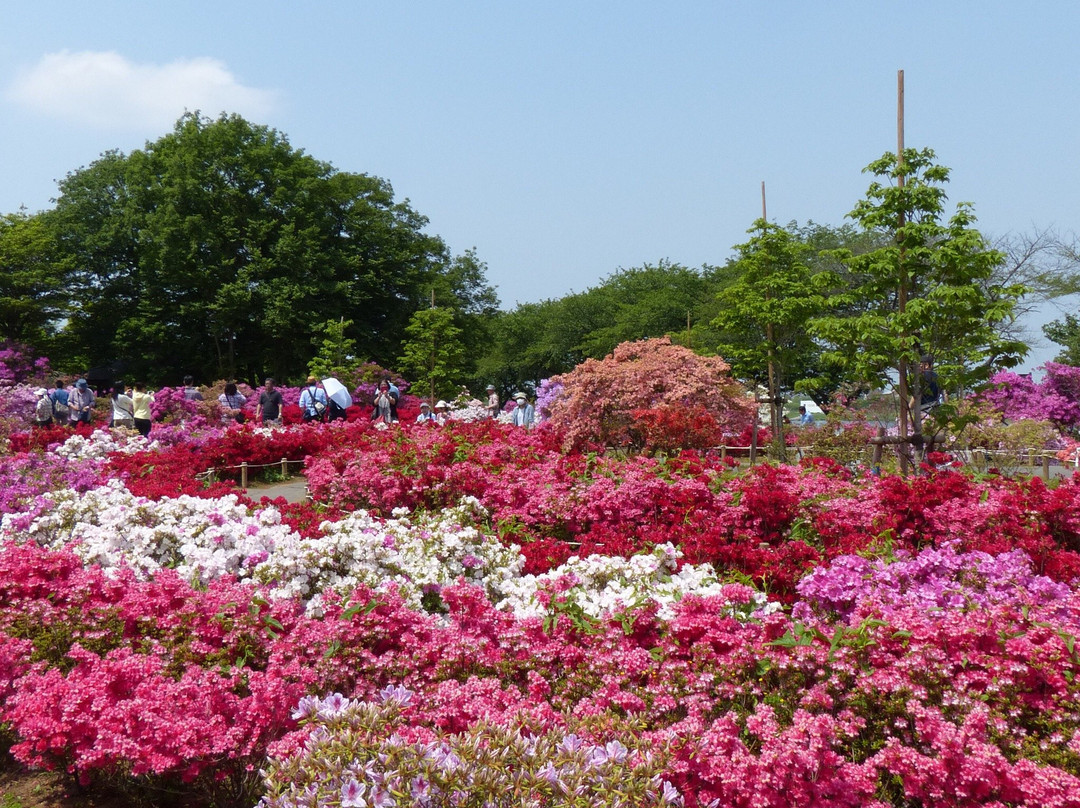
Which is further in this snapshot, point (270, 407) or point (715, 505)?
point (270, 407)

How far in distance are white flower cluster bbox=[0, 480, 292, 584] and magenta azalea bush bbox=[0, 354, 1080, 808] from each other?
23mm

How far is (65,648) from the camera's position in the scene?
3.98m

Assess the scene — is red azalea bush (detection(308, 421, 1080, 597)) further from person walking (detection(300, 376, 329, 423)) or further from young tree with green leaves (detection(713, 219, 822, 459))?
young tree with green leaves (detection(713, 219, 822, 459))

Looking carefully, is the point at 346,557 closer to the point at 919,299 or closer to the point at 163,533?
the point at 163,533

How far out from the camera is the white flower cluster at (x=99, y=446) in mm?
11125

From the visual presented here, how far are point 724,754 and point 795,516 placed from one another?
11.1 feet

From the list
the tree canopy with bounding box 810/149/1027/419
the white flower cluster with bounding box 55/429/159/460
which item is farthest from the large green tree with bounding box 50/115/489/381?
the tree canopy with bounding box 810/149/1027/419

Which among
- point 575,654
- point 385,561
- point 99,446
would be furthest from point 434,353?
point 575,654

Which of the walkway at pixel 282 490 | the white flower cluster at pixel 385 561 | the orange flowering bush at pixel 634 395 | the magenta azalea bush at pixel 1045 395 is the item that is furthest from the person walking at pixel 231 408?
the magenta azalea bush at pixel 1045 395

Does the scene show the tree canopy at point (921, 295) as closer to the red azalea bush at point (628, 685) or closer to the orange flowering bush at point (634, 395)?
the orange flowering bush at point (634, 395)

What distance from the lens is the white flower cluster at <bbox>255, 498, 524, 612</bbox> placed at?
184 inches

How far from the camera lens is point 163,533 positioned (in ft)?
18.1

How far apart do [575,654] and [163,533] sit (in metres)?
3.29

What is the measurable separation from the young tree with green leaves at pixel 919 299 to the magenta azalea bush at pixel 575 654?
12.7 feet
